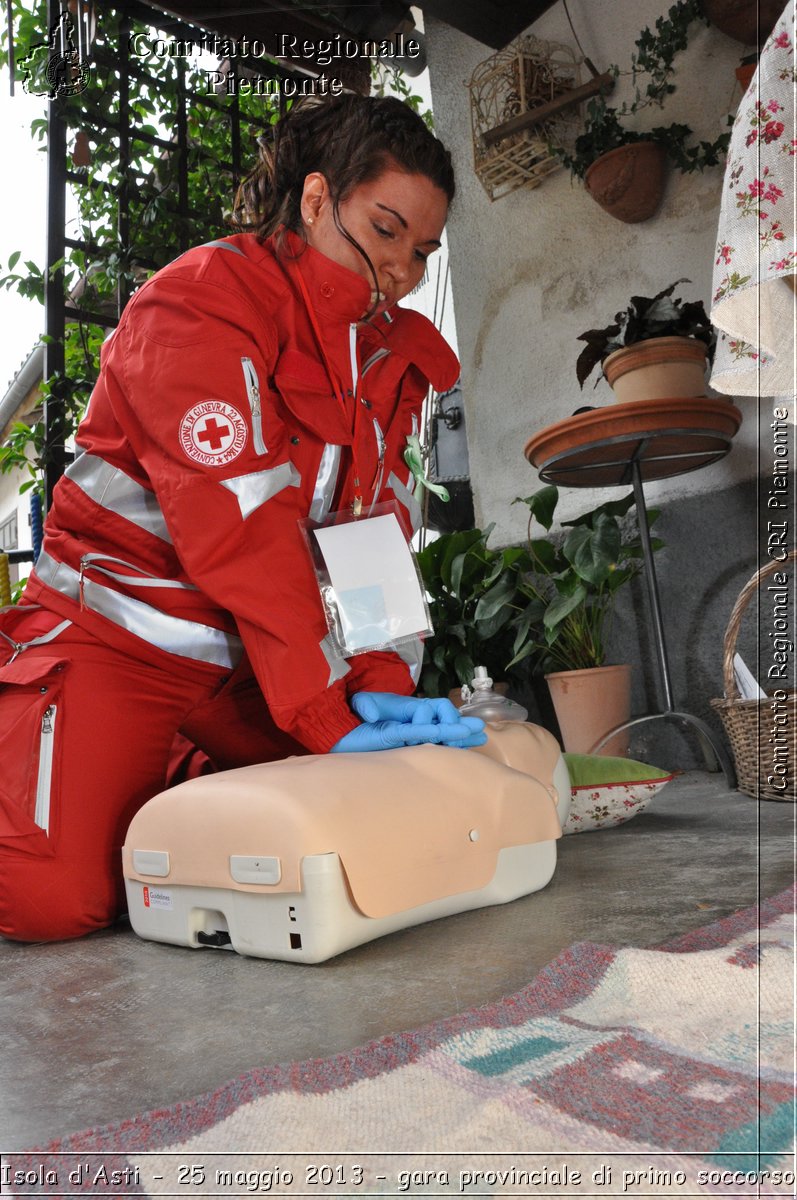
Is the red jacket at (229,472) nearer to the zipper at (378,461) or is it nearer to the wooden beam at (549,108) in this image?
the zipper at (378,461)

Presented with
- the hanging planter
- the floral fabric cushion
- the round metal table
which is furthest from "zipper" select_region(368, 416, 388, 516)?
the hanging planter

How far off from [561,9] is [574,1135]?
10.6 feet

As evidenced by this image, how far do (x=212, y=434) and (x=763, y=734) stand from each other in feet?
3.95

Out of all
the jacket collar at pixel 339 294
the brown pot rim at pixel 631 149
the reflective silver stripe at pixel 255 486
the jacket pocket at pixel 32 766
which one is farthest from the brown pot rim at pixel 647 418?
the jacket pocket at pixel 32 766

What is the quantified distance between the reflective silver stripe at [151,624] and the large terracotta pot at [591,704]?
1.19 m

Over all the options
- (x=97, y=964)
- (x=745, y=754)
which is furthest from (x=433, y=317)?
(x=97, y=964)

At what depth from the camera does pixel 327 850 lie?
95 cm

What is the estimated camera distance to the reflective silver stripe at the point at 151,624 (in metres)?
1.28

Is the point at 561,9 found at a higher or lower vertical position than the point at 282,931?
higher

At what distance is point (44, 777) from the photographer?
1223mm

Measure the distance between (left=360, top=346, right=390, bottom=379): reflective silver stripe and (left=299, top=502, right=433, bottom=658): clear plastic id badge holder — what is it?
9.9 inches

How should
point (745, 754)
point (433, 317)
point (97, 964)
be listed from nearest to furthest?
point (97, 964), point (745, 754), point (433, 317)

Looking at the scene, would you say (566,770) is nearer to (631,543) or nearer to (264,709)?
(264,709)

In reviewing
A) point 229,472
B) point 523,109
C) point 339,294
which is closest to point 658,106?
point 523,109
